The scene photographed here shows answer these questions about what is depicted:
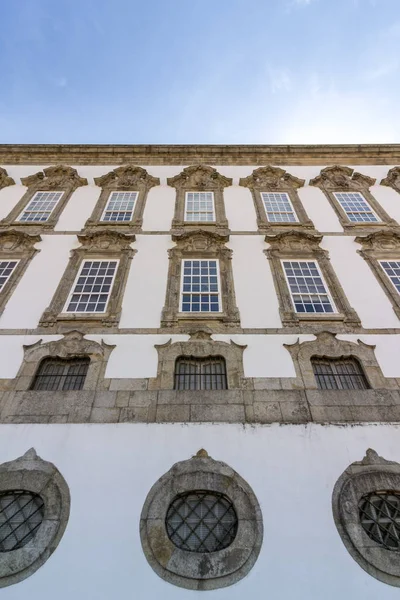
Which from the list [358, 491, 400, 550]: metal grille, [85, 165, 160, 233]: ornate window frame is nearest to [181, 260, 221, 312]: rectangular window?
[85, 165, 160, 233]: ornate window frame

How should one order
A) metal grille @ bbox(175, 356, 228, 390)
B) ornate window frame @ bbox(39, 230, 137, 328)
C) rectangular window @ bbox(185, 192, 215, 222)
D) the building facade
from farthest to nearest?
rectangular window @ bbox(185, 192, 215, 222), ornate window frame @ bbox(39, 230, 137, 328), metal grille @ bbox(175, 356, 228, 390), the building facade

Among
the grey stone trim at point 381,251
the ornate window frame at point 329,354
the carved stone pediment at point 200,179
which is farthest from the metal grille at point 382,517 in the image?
the carved stone pediment at point 200,179

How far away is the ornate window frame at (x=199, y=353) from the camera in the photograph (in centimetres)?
816

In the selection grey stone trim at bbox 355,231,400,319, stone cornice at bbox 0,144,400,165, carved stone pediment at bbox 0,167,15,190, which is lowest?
grey stone trim at bbox 355,231,400,319

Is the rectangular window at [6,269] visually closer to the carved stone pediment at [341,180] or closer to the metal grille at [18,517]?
the metal grille at [18,517]

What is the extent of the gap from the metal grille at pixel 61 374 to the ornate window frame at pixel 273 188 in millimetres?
7802

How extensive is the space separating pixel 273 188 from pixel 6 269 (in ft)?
36.0

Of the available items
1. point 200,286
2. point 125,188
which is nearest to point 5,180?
point 125,188

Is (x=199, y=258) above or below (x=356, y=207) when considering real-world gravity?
below

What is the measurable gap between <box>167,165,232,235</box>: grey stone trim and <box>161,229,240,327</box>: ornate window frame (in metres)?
0.71

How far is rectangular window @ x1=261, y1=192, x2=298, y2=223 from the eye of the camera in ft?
44.3

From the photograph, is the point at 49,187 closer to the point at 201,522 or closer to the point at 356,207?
the point at 356,207

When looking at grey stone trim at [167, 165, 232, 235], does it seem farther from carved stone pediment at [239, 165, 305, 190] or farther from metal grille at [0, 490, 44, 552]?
metal grille at [0, 490, 44, 552]

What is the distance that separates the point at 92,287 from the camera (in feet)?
35.0
